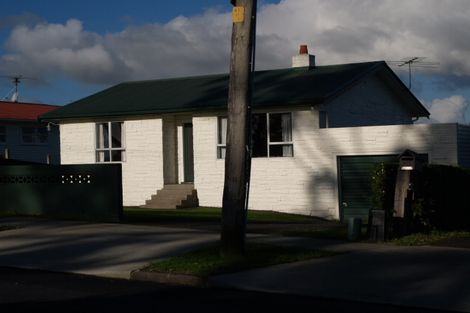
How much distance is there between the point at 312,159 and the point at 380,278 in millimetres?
12558

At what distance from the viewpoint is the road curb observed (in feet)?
36.6

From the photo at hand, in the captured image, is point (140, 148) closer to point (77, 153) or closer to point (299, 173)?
point (77, 153)

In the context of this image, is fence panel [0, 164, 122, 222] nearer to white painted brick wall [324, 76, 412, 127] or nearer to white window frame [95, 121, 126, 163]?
white window frame [95, 121, 126, 163]

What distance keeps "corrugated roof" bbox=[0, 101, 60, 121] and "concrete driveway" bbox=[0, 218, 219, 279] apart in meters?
26.1

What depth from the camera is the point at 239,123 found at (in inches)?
478

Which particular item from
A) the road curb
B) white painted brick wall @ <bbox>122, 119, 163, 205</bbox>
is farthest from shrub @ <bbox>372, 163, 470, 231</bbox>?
white painted brick wall @ <bbox>122, 119, 163, 205</bbox>

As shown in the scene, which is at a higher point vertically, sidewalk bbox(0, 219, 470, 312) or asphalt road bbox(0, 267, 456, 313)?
sidewalk bbox(0, 219, 470, 312)

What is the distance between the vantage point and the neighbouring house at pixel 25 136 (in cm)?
4269

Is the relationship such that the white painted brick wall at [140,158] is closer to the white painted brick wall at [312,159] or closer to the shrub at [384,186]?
the white painted brick wall at [312,159]

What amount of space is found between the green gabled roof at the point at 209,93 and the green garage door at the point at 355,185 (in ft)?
6.95

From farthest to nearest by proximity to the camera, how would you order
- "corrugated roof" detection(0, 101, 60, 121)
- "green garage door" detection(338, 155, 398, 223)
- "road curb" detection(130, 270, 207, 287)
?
"corrugated roof" detection(0, 101, 60, 121) → "green garage door" detection(338, 155, 398, 223) → "road curb" detection(130, 270, 207, 287)

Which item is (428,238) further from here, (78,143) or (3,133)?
(3,133)

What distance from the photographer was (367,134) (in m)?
22.6

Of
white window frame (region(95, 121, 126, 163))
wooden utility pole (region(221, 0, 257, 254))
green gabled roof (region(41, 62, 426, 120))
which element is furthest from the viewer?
white window frame (region(95, 121, 126, 163))
